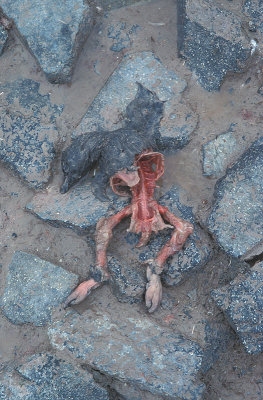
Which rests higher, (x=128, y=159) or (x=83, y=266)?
(x=128, y=159)

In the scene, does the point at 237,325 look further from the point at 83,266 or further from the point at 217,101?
the point at 217,101

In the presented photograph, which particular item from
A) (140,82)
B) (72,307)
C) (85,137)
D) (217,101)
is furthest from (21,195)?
(217,101)

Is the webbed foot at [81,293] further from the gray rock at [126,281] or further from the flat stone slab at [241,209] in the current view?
the flat stone slab at [241,209]

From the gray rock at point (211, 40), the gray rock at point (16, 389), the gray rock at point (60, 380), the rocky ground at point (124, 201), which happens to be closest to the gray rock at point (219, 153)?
the rocky ground at point (124, 201)

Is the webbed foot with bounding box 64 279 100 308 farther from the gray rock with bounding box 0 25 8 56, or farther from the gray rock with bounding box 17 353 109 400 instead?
the gray rock with bounding box 0 25 8 56

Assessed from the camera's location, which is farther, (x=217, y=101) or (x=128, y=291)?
(x=217, y=101)

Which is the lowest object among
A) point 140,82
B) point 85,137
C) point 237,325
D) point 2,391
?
point 2,391
